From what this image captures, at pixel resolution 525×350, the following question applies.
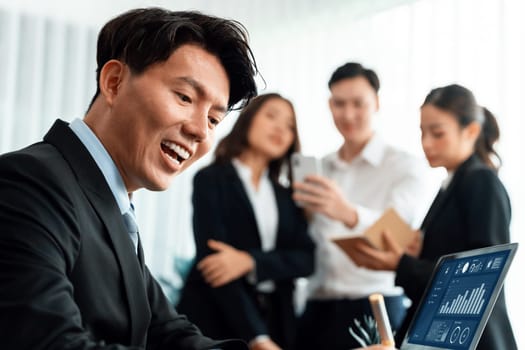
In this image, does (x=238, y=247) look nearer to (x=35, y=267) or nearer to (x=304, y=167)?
(x=304, y=167)

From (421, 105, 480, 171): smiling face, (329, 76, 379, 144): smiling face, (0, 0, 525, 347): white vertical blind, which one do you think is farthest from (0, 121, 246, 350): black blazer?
(0, 0, 525, 347): white vertical blind

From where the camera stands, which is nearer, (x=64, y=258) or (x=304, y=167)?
(x=64, y=258)

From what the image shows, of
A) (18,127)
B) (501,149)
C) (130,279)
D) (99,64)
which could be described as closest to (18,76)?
(18,127)

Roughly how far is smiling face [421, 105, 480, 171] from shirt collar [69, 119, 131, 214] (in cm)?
123

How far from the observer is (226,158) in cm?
278

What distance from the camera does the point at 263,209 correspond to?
275 centimetres

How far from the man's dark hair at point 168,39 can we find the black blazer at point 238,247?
126 centimetres

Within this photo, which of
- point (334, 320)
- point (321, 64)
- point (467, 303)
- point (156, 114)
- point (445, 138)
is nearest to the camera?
point (467, 303)

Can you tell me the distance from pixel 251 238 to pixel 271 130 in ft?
1.34

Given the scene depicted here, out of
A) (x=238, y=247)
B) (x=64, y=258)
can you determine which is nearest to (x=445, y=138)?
(x=238, y=247)

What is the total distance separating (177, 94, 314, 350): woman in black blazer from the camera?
2.61m

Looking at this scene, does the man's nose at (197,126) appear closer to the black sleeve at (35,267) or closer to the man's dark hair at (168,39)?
the man's dark hair at (168,39)

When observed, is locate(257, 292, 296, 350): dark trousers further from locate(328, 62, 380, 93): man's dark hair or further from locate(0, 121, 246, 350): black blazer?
locate(0, 121, 246, 350): black blazer

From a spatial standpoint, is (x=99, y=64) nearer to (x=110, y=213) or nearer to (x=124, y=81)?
(x=124, y=81)
